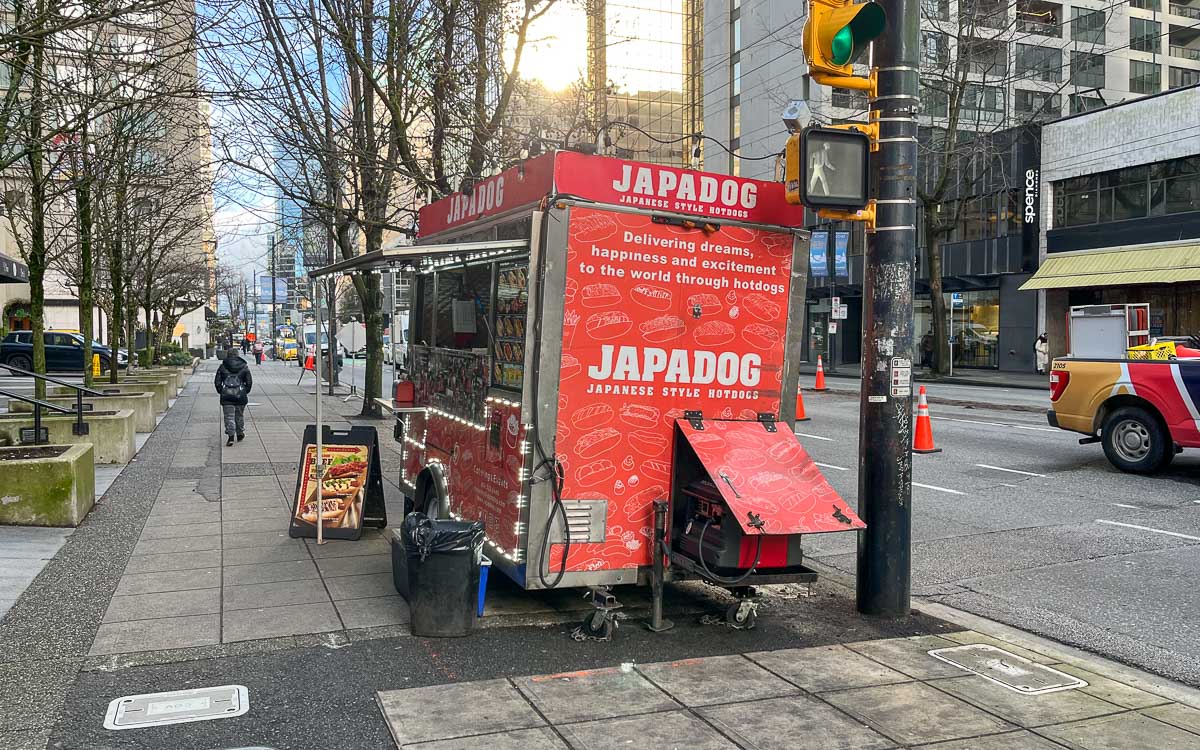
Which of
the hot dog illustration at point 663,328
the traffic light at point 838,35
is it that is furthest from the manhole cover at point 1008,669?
the traffic light at point 838,35

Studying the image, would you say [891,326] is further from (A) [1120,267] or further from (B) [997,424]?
(A) [1120,267]

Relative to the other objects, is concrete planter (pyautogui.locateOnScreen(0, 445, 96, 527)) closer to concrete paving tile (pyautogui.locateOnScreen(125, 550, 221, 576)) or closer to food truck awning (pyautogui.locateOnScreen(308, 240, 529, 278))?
concrete paving tile (pyautogui.locateOnScreen(125, 550, 221, 576))

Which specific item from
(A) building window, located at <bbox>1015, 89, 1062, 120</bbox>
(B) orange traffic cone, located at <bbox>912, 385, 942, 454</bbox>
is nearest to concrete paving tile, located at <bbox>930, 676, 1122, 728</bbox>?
(B) orange traffic cone, located at <bbox>912, 385, 942, 454</bbox>

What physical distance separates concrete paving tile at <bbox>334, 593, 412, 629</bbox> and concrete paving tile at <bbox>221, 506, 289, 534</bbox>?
8.58ft

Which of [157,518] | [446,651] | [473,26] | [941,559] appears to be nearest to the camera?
[446,651]

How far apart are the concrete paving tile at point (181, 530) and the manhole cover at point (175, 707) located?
4.03 meters

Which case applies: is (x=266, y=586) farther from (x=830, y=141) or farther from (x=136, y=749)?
(x=830, y=141)

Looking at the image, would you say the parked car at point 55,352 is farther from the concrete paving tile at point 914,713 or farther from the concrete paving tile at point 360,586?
the concrete paving tile at point 914,713

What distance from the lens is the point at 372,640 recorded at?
5.63 meters

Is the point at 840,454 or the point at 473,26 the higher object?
the point at 473,26

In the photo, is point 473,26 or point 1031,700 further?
point 473,26

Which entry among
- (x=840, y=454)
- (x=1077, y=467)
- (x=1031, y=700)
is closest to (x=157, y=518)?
(x=1031, y=700)

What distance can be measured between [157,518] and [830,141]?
7.20 meters

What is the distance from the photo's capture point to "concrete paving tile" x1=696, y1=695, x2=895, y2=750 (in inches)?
166
